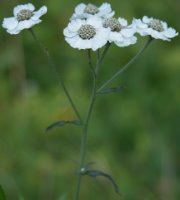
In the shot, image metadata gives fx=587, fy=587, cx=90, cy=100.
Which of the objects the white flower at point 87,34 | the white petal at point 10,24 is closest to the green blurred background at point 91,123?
the white petal at point 10,24

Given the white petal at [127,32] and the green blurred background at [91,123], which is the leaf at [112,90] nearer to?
the white petal at [127,32]

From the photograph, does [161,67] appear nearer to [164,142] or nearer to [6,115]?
[164,142]

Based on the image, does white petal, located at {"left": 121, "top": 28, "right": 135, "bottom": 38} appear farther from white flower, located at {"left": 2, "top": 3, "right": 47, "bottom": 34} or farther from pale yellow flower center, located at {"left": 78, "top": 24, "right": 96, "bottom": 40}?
white flower, located at {"left": 2, "top": 3, "right": 47, "bottom": 34}

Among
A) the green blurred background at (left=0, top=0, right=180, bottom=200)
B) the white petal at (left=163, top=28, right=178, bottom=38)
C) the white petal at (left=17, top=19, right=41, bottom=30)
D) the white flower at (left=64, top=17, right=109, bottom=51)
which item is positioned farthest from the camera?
the green blurred background at (left=0, top=0, right=180, bottom=200)

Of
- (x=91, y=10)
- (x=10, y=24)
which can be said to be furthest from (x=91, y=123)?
(x=10, y=24)

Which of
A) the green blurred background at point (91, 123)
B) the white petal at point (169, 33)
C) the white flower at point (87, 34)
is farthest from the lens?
the green blurred background at point (91, 123)

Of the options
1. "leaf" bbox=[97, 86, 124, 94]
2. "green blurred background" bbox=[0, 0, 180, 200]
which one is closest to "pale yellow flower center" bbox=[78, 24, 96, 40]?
"leaf" bbox=[97, 86, 124, 94]

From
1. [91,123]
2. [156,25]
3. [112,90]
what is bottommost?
[91,123]

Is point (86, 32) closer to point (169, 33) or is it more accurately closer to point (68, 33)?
point (68, 33)

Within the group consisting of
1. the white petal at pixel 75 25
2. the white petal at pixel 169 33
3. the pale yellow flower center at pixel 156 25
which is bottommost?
the white petal at pixel 169 33
